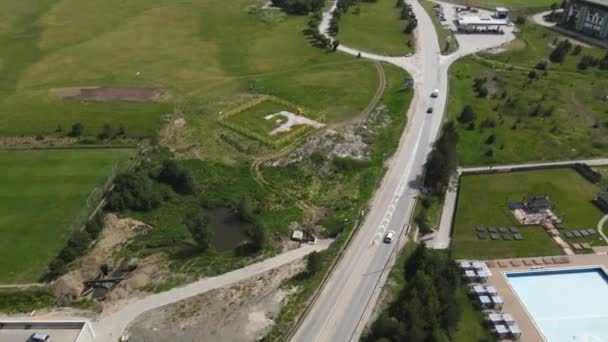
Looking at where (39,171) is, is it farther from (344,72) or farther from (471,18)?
(471,18)

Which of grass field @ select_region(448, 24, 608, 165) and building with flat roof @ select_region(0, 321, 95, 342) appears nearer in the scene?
building with flat roof @ select_region(0, 321, 95, 342)

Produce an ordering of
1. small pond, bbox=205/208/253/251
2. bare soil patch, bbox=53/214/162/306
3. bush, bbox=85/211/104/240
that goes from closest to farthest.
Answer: bare soil patch, bbox=53/214/162/306 → bush, bbox=85/211/104/240 → small pond, bbox=205/208/253/251

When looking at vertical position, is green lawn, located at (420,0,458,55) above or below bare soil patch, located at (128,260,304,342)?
above

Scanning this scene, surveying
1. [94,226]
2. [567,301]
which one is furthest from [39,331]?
[567,301]

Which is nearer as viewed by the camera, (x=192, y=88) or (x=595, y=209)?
(x=595, y=209)

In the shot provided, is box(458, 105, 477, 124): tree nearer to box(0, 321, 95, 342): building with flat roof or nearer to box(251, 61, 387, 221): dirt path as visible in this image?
box(251, 61, 387, 221): dirt path

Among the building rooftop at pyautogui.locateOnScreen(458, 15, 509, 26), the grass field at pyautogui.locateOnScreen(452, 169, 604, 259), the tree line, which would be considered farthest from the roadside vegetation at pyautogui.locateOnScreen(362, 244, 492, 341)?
the building rooftop at pyautogui.locateOnScreen(458, 15, 509, 26)

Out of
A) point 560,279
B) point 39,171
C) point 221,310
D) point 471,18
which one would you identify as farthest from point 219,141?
point 471,18
